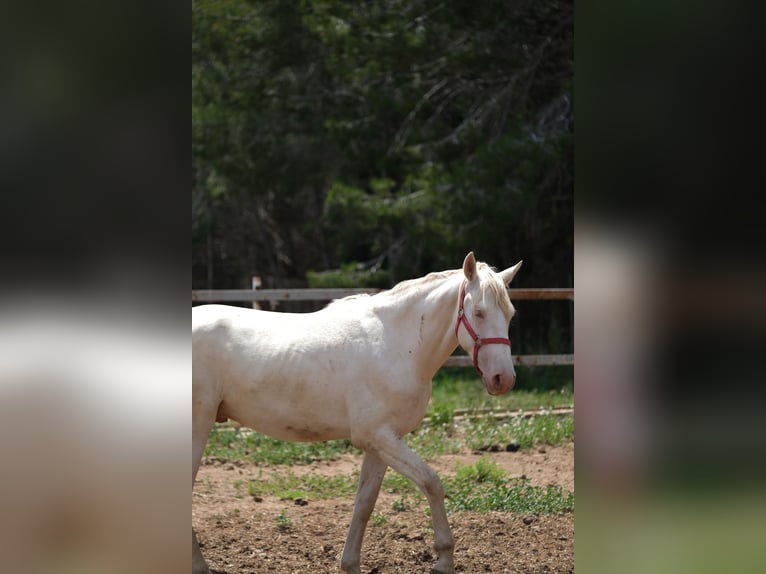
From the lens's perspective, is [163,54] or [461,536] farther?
[461,536]

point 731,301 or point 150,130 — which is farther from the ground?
point 150,130

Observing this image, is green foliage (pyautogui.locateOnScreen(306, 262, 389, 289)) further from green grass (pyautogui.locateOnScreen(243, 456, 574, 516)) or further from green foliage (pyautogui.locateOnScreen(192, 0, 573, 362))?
green grass (pyautogui.locateOnScreen(243, 456, 574, 516))

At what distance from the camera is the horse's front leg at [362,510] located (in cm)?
405

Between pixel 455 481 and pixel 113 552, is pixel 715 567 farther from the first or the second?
pixel 455 481

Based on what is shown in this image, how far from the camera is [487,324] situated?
385cm

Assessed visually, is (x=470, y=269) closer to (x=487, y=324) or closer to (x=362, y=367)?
(x=487, y=324)

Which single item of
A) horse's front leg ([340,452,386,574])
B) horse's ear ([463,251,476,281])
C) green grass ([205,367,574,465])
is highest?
horse's ear ([463,251,476,281])

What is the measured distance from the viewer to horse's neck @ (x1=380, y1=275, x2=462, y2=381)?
161 inches

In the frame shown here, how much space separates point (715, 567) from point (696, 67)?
2.38 ft

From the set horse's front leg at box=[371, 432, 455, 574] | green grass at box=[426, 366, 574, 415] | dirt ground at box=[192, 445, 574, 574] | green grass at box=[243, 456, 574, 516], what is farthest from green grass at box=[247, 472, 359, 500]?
horse's front leg at box=[371, 432, 455, 574]

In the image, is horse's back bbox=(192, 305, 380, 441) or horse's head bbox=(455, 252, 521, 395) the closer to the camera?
horse's head bbox=(455, 252, 521, 395)

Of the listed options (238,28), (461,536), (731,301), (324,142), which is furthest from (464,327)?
(324,142)

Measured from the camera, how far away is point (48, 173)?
3.86ft

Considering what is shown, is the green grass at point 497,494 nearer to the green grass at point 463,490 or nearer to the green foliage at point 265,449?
the green grass at point 463,490
